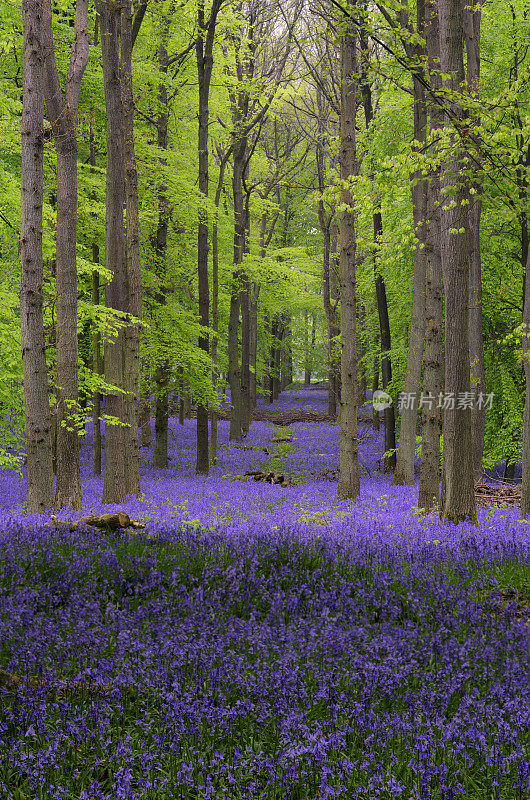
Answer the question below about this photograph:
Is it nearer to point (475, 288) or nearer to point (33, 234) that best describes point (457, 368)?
Result: point (33, 234)

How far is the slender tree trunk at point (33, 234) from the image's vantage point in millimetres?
8109

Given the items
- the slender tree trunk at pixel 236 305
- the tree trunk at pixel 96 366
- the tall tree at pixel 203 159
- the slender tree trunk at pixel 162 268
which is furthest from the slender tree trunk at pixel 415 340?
the slender tree trunk at pixel 236 305

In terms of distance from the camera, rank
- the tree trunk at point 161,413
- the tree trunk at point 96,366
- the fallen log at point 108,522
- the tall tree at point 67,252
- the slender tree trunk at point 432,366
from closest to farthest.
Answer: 1. the fallen log at point 108,522
2. the tall tree at point 67,252
3. the slender tree trunk at point 432,366
4. the tree trunk at point 96,366
5. the tree trunk at point 161,413

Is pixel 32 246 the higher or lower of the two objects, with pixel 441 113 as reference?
lower

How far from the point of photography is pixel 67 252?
929 centimetres

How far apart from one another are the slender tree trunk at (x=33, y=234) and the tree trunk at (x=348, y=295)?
6052 mm

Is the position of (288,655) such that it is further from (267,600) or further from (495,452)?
(495,452)

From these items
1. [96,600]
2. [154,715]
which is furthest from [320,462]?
[154,715]

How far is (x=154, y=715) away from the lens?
3.23 metres

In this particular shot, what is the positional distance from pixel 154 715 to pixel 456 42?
885cm

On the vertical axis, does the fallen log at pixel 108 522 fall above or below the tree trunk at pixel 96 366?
below

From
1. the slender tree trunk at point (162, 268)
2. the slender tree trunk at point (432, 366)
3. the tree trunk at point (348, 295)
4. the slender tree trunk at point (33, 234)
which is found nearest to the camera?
the slender tree trunk at point (33, 234)

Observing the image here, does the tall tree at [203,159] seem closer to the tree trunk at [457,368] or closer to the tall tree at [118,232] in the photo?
the tall tree at [118,232]

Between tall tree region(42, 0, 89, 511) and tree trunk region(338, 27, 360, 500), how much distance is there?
522 centimetres
